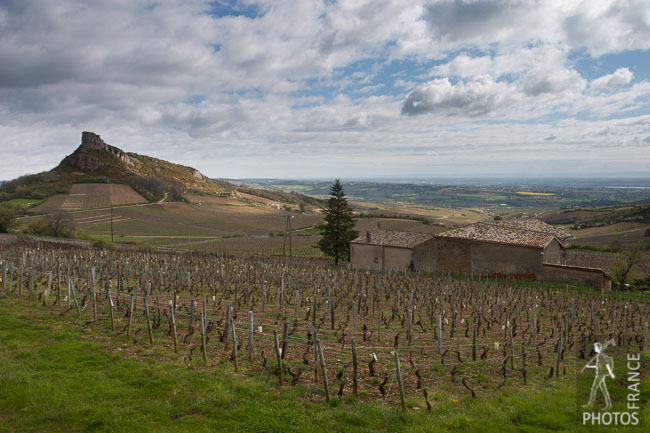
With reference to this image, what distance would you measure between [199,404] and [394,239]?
1359 inches

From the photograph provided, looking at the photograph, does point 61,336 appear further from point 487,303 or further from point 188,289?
point 487,303

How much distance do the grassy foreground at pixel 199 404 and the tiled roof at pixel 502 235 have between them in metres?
25.1

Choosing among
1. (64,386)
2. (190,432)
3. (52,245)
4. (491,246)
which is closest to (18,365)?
(64,386)

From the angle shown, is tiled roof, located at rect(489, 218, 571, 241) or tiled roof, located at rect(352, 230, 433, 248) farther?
tiled roof, located at rect(352, 230, 433, 248)

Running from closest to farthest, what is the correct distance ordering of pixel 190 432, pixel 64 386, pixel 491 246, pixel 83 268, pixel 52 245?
1. pixel 190 432
2. pixel 64 386
3. pixel 83 268
4. pixel 491 246
5. pixel 52 245

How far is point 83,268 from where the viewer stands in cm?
2528

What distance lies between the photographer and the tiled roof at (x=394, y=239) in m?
38.9

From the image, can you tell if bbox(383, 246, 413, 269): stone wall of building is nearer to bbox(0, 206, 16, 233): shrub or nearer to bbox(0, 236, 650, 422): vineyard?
bbox(0, 236, 650, 422): vineyard

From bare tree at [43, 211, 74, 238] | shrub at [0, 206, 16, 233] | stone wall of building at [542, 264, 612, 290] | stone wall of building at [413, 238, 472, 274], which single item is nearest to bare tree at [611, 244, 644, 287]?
stone wall of building at [542, 264, 612, 290]

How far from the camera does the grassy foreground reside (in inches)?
255

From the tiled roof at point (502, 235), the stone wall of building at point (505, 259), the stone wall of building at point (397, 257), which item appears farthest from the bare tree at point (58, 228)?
the stone wall of building at point (505, 259)

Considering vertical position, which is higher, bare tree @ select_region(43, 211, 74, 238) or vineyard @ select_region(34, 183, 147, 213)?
vineyard @ select_region(34, 183, 147, 213)

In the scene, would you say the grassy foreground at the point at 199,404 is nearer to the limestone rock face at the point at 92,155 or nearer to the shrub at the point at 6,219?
the shrub at the point at 6,219

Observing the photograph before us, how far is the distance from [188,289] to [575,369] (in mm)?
17779
